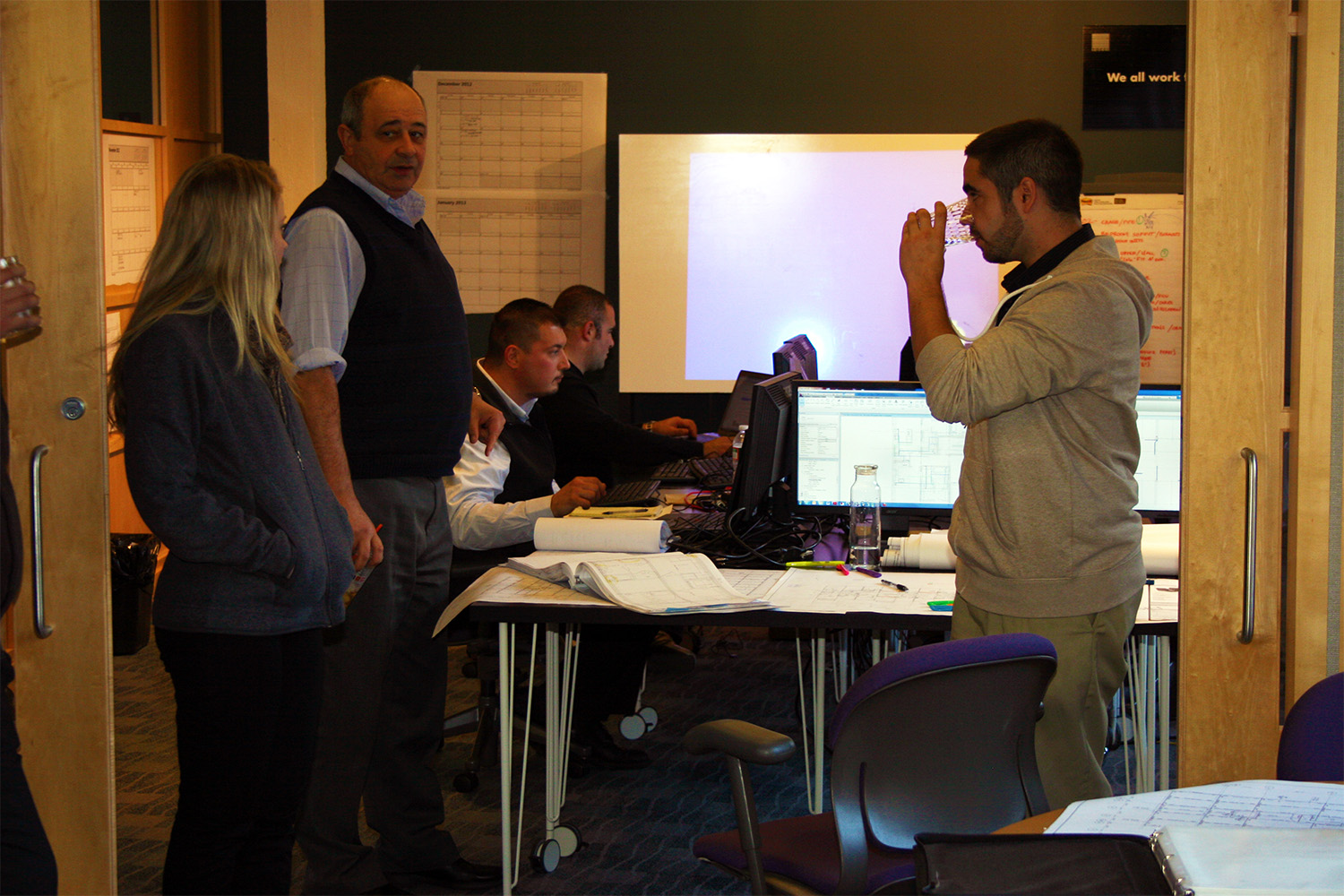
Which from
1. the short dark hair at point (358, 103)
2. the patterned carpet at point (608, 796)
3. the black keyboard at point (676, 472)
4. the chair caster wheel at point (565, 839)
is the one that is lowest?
the patterned carpet at point (608, 796)

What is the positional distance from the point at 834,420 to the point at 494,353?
1.01 meters

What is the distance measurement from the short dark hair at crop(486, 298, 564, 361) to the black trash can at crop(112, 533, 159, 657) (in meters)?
2.00

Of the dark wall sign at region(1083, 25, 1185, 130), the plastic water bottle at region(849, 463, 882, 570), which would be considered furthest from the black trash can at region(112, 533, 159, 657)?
the dark wall sign at region(1083, 25, 1185, 130)

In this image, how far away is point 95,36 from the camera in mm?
1896

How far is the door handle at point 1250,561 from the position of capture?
72.4 inches

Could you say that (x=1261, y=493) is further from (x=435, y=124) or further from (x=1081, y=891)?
(x=435, y=124)

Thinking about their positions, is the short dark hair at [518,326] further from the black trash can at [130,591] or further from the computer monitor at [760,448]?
the black trash can at [130,591]

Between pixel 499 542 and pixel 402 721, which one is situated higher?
pixel 499 542

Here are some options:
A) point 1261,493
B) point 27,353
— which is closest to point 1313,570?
point 1261,493

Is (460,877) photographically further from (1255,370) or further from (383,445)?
(1255,370)

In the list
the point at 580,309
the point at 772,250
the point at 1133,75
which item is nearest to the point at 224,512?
the point at 580,309

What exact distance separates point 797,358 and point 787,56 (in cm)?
220

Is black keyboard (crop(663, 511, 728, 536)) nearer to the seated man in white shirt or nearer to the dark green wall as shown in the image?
the seated man in white shirt

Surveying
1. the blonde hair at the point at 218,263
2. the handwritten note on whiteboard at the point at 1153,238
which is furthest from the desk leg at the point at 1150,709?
the handwritten note on whiteboard at the point at 1153,238
